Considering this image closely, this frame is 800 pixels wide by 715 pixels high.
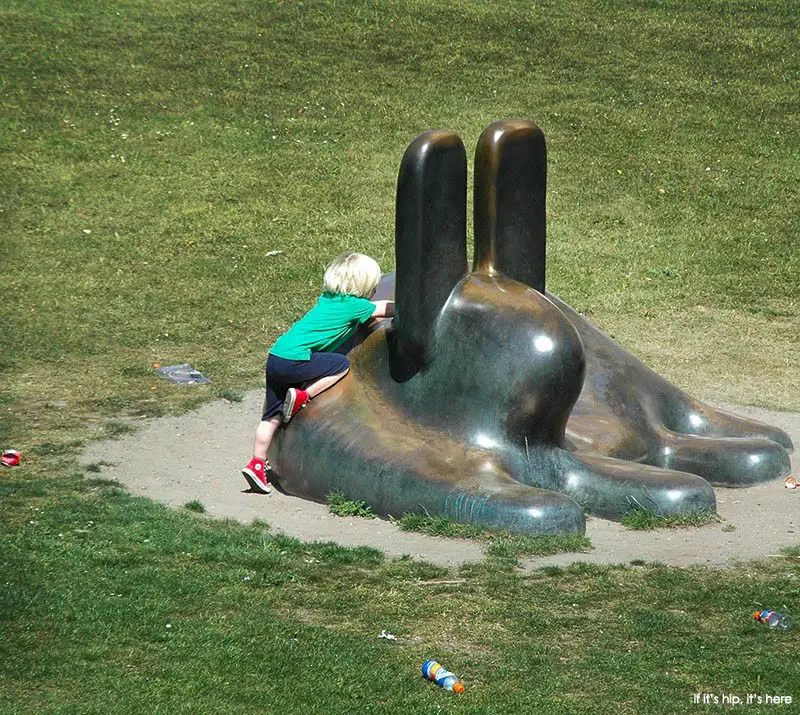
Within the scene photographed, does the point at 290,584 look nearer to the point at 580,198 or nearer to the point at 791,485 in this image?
the point at 791,485

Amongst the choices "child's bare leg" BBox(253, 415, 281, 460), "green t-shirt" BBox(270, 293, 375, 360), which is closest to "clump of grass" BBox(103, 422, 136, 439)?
"child's bare leg" BBox(253, 415, 281, 460)

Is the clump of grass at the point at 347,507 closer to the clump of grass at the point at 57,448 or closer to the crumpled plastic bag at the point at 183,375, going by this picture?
the clump of grass at the point at 57,448

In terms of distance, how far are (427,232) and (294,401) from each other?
1557 mm

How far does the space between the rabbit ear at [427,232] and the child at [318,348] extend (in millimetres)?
503

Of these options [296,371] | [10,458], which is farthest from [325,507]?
[10,458]

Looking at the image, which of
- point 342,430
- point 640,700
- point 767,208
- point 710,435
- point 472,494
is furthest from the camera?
point 767,208

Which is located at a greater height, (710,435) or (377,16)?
(377,16)

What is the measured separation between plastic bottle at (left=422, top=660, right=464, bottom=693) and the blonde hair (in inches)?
147

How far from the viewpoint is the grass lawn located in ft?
22.8

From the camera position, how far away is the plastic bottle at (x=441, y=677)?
6.66m

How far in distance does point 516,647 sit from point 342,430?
9.68ft

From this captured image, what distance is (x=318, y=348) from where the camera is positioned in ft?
33.4

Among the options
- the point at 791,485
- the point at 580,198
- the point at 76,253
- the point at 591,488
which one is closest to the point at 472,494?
the point at 591,488

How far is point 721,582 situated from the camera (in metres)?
8.08
